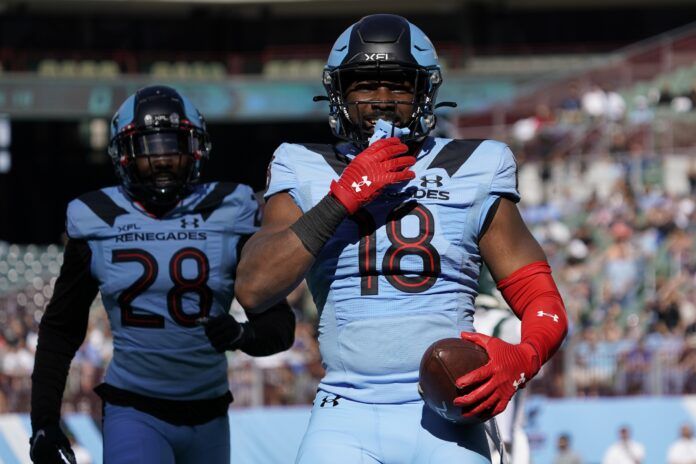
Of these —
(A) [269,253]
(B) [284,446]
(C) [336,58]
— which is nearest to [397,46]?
(C) [336,58]

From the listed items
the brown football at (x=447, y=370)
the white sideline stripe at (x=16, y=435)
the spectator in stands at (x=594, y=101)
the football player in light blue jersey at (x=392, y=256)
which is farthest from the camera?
the spectator in stands at (x=594, y=101)

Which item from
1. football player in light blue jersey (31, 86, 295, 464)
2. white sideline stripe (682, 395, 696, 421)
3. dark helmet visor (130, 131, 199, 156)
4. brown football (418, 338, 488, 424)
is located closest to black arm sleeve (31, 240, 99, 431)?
football player in light blue jersey (31, 86, 295, 464)

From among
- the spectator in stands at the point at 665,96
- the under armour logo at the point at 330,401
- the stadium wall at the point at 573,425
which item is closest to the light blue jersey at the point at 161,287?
the under armour logo at the point at 330,401

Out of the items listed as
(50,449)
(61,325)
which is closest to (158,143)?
(61,325)

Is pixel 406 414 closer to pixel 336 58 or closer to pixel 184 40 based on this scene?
pixel 336 58

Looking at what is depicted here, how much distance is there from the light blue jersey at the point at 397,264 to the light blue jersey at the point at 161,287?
1318mm

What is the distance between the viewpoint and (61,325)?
4758mm

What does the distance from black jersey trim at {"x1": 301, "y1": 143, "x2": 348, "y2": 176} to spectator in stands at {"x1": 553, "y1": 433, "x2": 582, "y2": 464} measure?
726cm

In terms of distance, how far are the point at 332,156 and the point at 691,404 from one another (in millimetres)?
7792

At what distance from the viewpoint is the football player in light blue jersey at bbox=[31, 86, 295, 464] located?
4.60m

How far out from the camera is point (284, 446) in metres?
10.0

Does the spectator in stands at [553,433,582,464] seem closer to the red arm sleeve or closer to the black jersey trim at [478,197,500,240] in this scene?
the red arm sleeve

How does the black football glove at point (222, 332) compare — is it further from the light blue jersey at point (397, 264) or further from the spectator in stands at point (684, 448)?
the spectator in stands at point (684, 448)

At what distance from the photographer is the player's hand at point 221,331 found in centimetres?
436
